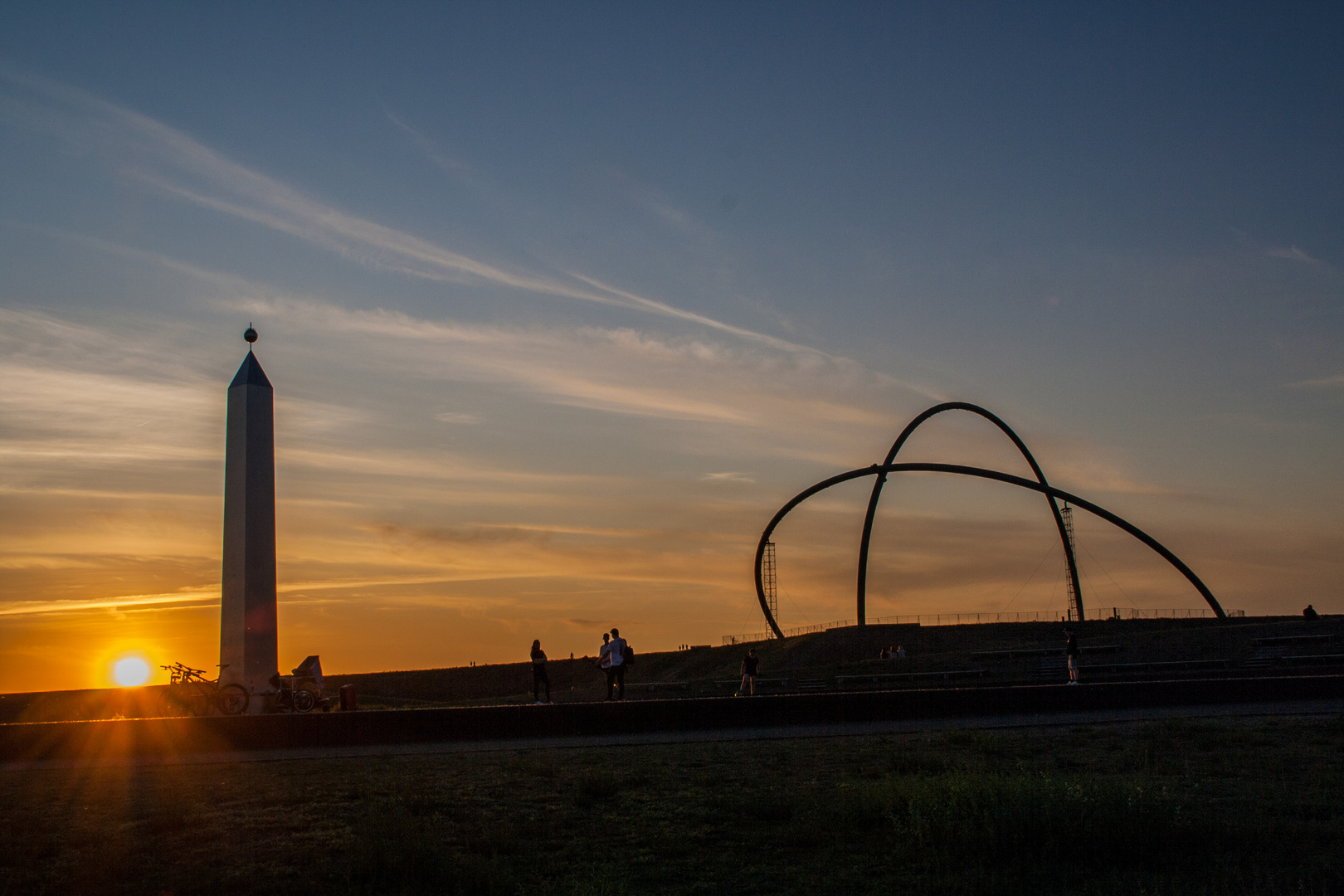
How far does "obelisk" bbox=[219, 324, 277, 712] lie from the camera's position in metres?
23.8

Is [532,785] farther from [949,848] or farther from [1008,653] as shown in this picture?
[1008,653]

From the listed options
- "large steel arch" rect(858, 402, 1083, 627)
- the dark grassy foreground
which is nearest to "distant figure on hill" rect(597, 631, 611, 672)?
the dark grassy foreground

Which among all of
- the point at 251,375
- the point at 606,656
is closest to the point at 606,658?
the point at 606,656

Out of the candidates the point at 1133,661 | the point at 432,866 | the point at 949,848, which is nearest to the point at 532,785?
the point at 432,866

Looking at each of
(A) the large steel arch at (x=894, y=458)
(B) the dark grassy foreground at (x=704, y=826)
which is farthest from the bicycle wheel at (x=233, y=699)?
(A) the large steel arch at (x=894, y=458)

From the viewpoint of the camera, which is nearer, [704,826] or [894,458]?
[704,826]

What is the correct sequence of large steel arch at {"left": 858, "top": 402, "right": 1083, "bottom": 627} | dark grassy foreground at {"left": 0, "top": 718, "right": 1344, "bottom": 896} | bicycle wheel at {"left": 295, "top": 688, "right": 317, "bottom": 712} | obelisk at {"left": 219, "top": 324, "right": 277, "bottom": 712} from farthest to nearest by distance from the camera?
large steel arch at {"left": 858, "top": 402, "right": 1083, "bottom": 627} < obelisk at {"left": 219, "top": 324, "right": 277, "bottom": 712} < bicycle wheel at {"left": 295, "top": 688, "right": 317, "bottom": 712} < dark grassy foreground at {"left": 0, "top": 718, "right": 1344, "bottom": 896}

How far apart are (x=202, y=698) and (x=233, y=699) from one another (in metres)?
0.64

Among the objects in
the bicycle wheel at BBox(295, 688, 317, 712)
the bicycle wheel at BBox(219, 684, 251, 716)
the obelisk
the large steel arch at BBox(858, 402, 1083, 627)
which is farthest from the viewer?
the large steel arch at BBox(858, 402, 1083, 627)

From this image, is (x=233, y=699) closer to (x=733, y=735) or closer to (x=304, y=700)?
(x=304, y=700)

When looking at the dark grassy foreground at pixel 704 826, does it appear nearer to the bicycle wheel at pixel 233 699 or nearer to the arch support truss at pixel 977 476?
the bicycle wheel at pixel 233 699

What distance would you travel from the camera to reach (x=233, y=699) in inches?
874

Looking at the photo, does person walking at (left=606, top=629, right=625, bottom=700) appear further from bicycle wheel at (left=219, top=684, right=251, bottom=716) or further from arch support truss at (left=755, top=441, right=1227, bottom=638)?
arch support truss at (left=755, top=441, right=1227, bottom=638)

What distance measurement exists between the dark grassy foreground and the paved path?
1484 millimetres
